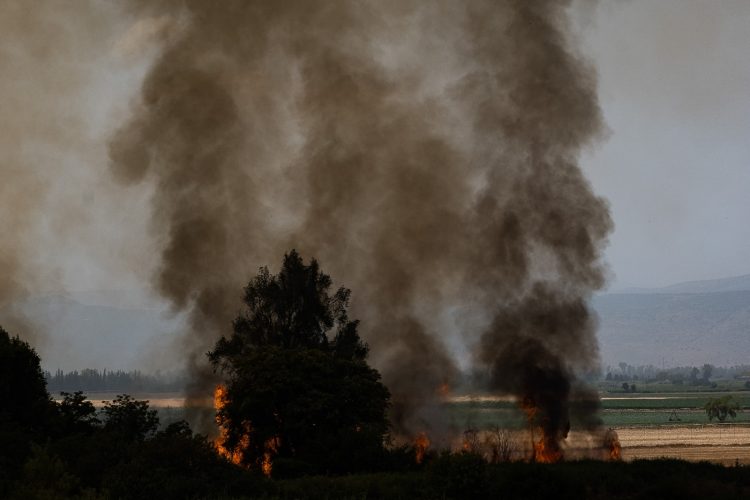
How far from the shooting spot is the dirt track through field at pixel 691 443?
9762 centimetres

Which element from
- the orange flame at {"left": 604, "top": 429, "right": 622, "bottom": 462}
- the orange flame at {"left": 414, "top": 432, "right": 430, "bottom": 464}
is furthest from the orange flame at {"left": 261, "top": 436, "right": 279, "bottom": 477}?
the orange flame at {"left": 604, "top": 429, "right": 622, "bottom": 462}

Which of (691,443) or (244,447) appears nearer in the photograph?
(244,447)

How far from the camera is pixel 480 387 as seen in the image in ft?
285

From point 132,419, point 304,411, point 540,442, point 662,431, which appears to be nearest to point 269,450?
point 304,411

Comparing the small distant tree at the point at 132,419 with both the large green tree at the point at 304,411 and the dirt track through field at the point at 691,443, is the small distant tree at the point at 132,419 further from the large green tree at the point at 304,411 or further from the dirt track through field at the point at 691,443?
the dirt track through field at the point at 691,443

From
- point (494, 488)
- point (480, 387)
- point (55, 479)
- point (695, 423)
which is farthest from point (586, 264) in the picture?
point (695, 423)

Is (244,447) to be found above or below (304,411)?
below

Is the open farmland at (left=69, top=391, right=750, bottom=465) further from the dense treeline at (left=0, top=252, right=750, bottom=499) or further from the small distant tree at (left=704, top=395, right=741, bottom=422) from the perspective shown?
the dense treeline at (left=0, top=252, right=750, bottom=499)

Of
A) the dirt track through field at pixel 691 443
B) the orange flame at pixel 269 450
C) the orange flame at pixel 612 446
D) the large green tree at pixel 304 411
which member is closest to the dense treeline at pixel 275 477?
the large green tree at pixel 304 411

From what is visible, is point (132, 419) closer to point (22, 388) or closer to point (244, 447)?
point (22, 388)

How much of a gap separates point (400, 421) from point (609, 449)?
21.0 metres

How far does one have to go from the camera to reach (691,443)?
119375mm

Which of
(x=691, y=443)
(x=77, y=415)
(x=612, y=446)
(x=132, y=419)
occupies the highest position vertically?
(x=77, y=415)

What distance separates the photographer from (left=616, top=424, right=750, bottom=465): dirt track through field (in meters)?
97.6
